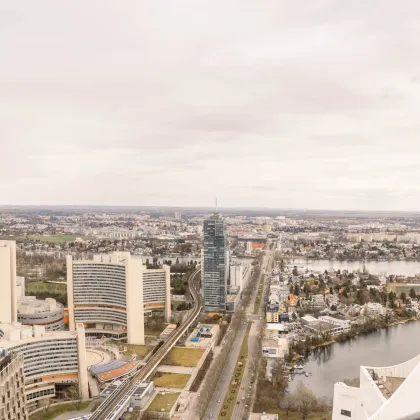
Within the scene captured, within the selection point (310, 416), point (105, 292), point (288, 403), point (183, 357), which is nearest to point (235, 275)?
point (105, 292)

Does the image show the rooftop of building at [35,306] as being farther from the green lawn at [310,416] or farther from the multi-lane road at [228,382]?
the green lawn at [310,416]

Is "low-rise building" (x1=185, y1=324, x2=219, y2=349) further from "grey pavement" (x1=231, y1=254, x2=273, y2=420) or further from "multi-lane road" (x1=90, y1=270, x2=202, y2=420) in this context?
"grey pavement" (x1=231, y1=254, x2=273, y2=420)

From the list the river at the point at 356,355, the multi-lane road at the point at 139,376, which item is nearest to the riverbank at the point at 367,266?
the river at the point at 356,355

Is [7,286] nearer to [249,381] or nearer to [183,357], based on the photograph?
[183,357]

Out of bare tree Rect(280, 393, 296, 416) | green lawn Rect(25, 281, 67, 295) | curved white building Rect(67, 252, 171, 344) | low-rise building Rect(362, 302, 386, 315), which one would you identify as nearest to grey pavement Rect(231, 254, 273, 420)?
bare tree Rect(280, 393, 296, 416)

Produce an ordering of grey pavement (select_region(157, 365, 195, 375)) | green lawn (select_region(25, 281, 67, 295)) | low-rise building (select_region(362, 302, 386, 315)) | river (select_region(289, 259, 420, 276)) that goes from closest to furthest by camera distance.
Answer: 1. grey pavement (select_region(157, 365, 195, 375))
2. low-rise building (select_region(362, 302, 386, 315))
3. green lawn (select_region(25, 281, 67, 295))
4. river (select_region(289, 259, 420, 276))
